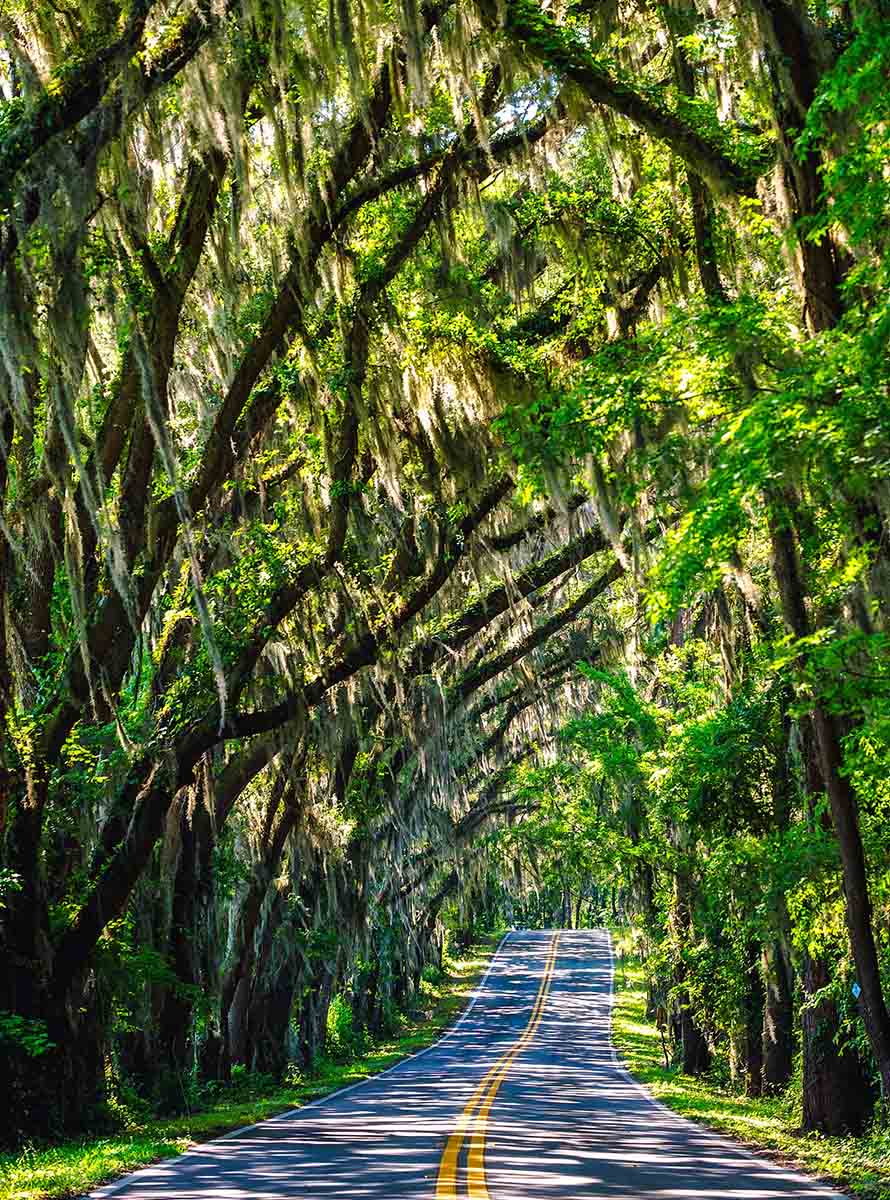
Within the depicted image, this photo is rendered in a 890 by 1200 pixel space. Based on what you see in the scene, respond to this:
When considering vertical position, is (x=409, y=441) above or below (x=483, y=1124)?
above

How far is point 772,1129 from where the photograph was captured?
15.2 m

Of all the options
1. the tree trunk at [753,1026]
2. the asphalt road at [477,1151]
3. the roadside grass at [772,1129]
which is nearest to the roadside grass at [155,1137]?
the asphalt road at [477,1151]

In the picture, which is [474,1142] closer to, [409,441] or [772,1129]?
[772,1129]

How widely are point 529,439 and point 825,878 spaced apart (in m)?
5.97

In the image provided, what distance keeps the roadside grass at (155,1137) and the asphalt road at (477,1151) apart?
0.33 metres

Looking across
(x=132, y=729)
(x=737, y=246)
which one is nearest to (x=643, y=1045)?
(x=132, y=729)

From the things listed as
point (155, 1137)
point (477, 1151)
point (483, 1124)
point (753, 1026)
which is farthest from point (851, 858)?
point (753, 1026)

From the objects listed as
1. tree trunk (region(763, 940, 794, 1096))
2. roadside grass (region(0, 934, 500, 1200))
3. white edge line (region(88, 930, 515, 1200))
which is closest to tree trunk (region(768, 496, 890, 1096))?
white edge line (region(88, 930, 515, 1200))

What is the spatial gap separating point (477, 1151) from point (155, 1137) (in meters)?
3.97

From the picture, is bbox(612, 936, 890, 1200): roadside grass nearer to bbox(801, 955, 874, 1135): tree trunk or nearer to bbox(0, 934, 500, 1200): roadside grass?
bbox(801, 955, 874, 1135): tree trunk

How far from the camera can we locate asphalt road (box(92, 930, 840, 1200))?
9.18 m

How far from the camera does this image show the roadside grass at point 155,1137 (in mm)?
9386

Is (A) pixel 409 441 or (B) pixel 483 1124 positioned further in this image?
(A) pixel 409 441

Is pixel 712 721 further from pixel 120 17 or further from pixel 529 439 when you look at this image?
pixel 120 17
